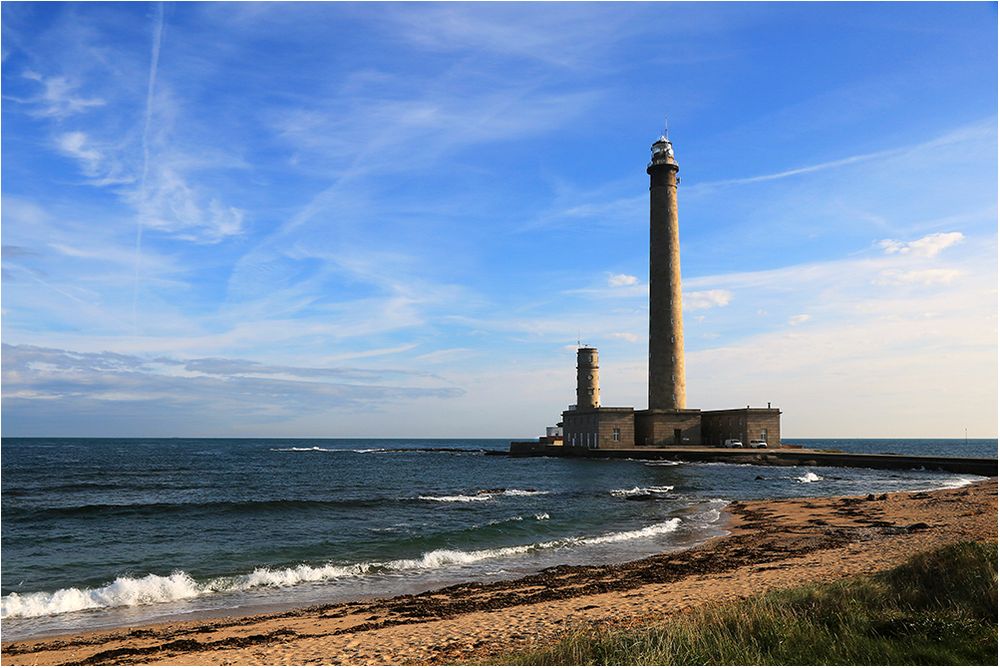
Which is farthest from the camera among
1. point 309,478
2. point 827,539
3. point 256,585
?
point 309,478

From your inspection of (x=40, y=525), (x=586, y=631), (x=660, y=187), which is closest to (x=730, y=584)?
(x=586, y=631)

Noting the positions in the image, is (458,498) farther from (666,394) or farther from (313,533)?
(666,394)

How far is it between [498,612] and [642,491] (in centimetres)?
2737

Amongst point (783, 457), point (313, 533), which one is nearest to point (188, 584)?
point (313, 533)

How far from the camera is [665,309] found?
68875 millimetres

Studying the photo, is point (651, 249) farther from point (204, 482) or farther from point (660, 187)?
point (204, 482)

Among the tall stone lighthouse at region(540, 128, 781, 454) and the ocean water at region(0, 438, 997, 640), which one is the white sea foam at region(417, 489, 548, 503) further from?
Answer: the tall stone lighthouse at region(540, 128, 781, 454)

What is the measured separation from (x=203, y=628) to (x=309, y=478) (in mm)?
46472

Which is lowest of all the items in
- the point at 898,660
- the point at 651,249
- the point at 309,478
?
the point at 309,478

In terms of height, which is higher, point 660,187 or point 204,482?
point 660,187

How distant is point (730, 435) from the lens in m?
69.4

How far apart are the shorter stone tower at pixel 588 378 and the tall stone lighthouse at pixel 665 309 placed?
9067mm

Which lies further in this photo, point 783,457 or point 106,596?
point 783,457

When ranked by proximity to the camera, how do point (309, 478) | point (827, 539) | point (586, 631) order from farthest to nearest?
point (309, 478) → point (827, 539) → point (586, 631)
